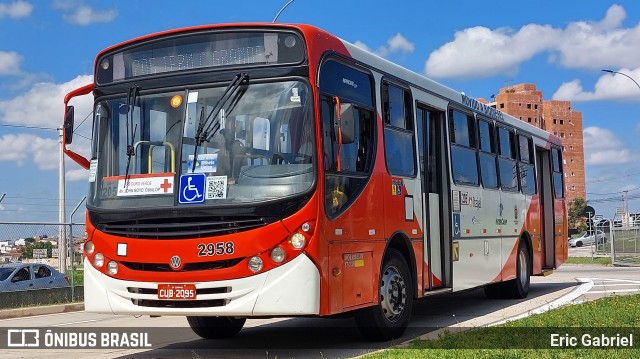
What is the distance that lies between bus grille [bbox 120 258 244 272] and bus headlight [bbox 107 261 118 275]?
179mm

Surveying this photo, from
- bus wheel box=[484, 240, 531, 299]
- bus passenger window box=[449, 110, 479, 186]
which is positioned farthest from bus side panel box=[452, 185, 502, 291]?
bus wheel box=[484, 240, 531, 299]

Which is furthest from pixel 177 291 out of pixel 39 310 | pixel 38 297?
pixel 38 297

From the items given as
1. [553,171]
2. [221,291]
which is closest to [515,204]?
[553,171]

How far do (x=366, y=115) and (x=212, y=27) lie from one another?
6.68 ft

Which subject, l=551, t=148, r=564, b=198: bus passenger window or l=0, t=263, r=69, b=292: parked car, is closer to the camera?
l=551, t=148, r=564, b=198: bus passenger window

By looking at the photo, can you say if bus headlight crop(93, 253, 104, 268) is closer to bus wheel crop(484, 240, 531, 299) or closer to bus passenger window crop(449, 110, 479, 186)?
bus passenger window crop(449, 110, 479, 186)

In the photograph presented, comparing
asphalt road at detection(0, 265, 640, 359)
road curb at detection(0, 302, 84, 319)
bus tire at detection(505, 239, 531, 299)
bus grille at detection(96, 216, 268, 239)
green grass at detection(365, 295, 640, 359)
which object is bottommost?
road curb at detection(0, 302, 84, 319)

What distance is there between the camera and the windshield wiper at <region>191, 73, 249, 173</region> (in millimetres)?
8633

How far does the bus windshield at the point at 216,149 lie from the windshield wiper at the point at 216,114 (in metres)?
0.01

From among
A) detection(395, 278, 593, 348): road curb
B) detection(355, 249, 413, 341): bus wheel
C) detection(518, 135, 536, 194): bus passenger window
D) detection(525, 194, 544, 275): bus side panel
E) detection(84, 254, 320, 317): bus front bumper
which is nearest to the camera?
detection(84, 254, 320, 317): bus front bumper

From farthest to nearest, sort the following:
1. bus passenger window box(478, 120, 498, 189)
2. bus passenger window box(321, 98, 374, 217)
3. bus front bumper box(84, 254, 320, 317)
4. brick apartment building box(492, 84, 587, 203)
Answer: brick apartment building box(492, 84, 587, 203) → bus passenger window box(478, 120, 498, 189) → bus passenger window box(321, 98, 374, 217) → bus front bumper box(84, 254, 320, 317)

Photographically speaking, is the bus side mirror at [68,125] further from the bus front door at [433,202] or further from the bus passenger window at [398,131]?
the bus front door at [433,202]

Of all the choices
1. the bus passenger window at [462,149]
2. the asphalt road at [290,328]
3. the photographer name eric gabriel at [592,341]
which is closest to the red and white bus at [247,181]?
the asphalt road at [290,328]

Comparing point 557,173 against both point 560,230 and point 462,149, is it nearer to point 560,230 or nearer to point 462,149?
point 560,230
